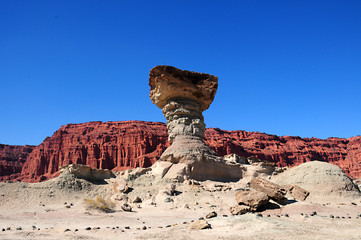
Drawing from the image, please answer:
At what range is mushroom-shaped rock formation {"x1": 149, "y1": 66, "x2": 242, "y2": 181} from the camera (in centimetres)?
2234

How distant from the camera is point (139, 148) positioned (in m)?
90.4

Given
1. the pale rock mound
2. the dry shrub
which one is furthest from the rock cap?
the dry shrub

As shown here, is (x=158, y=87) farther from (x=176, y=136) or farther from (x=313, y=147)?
(x=313, y=147)

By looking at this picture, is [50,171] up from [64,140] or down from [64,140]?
down

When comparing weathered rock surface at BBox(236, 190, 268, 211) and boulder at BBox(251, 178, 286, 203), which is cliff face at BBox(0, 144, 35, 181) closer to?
boulder at BBox(251, 178, 286, 203)

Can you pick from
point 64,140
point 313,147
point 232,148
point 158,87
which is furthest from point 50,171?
point 313,147

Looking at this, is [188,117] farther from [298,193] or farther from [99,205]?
[99,205]

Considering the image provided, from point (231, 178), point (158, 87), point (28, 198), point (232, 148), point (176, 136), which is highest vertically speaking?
point (232, 148)

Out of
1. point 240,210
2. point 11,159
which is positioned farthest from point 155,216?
point 11,159

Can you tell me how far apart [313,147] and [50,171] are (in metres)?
89.2

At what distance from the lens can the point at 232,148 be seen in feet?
305

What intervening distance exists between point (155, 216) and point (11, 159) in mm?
109427

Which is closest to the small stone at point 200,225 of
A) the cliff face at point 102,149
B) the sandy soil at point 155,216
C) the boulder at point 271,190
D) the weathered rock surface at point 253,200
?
the sandy soil at point 155,216

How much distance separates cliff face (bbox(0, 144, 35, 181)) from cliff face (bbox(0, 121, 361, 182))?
12.3 ft
